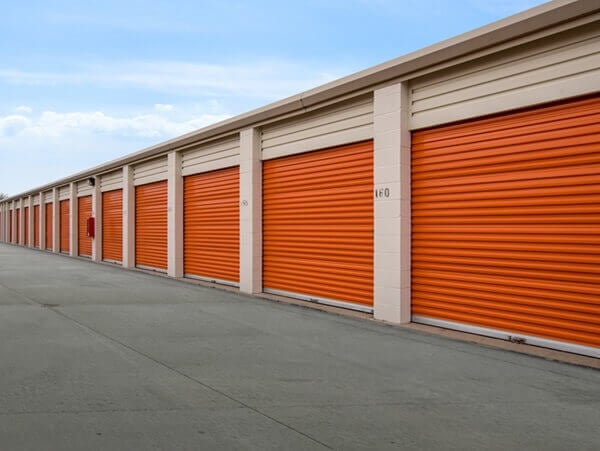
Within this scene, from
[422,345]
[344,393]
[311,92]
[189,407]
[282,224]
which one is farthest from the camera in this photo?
[282,224]

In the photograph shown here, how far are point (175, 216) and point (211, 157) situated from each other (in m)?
2.52

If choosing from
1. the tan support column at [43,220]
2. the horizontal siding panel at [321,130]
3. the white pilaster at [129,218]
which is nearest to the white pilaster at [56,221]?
the tan support column at [43,220]

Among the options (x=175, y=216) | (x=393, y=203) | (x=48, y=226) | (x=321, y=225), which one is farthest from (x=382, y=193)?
(x=48, y=226)

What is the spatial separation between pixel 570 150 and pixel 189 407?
18.4 ft

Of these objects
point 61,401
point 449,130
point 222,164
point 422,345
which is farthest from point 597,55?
point 222,164

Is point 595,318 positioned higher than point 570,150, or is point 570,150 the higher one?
point 570,150

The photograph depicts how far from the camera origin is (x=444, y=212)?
8875mm

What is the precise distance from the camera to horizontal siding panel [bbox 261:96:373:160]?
33.9 feet

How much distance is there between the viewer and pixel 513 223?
789 centimetres

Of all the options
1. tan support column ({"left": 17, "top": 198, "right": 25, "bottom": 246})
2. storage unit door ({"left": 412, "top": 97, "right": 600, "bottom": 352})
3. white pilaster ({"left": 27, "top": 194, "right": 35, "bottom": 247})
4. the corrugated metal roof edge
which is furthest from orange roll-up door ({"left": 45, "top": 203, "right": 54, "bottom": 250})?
storage unit door ({"left": 412, "top": 97, "right": 600, "bottom": 352})

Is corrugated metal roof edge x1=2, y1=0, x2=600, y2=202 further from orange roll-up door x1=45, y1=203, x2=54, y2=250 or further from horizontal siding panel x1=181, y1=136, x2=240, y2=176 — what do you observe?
orange roll-up door x1=45, y1=203, x2=54, y2=250

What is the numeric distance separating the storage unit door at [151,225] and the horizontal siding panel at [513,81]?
447 inches

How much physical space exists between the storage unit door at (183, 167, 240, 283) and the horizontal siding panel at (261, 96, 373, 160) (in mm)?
1969

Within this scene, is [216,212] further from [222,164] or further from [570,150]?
[570,150]
